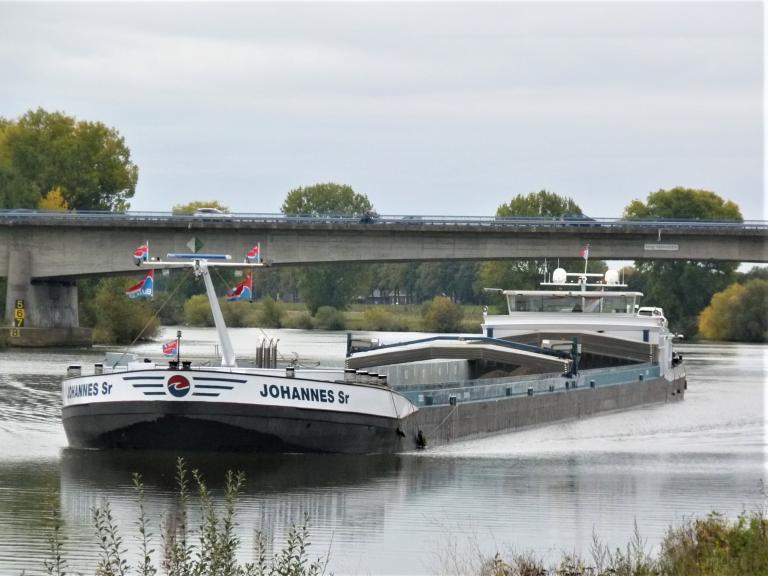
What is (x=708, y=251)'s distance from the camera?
71.1 metres

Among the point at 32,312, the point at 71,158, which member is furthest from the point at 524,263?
the point at 32,312

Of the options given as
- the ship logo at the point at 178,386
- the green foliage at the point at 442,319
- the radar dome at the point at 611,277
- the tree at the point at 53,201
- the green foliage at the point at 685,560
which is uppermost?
the tree at the point at 53,201

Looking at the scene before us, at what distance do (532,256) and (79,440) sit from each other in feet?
149

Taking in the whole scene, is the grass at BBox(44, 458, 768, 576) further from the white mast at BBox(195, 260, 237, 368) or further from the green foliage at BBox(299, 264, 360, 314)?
the green foliage at BBox(299, 264, 360, 314)

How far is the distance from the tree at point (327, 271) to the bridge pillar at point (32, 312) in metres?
52.0

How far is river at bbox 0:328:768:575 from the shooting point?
62.3ft

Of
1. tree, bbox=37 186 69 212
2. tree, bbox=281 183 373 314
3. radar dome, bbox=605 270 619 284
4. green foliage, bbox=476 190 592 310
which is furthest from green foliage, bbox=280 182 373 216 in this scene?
radar dome, bbox=605 270 619 284

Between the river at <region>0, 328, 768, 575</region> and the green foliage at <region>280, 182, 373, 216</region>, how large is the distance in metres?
106

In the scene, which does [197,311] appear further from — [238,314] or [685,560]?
[685,560]

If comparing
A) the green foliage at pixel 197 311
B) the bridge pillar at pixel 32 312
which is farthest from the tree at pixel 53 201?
the green foliage at pixel 197 311

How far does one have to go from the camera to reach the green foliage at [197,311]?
109 meters

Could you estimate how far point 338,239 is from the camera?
70.5m

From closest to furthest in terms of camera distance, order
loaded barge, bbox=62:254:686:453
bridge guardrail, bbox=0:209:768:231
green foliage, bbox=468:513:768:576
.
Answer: green foliage, bbox=468:513:768:576
loaded barge, bbox=62:254:686:453
bridge guardrail, bbox=0:209:768:231

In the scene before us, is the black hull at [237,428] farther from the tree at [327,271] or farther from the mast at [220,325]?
the tree at [327,271]
